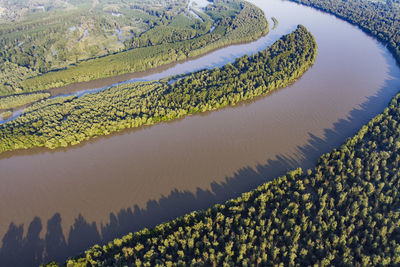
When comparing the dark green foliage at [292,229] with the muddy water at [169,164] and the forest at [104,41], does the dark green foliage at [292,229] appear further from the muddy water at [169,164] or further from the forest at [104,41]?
the forest at [104,41]

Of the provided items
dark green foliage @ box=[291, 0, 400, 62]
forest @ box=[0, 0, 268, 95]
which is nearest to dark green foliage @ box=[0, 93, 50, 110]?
forest @ box=[0, 0, 268, 95]

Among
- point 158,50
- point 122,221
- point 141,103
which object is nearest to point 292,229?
point 122,221

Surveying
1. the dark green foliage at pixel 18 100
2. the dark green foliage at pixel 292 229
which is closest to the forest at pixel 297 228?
the dark green foliage at pixel 292 229

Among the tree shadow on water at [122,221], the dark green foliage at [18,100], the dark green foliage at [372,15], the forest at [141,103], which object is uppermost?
the dark green foliage at [372,15]

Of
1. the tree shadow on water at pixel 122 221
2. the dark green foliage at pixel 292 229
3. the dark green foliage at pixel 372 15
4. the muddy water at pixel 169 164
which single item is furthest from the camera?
the dark green foliage at pixel 372 15

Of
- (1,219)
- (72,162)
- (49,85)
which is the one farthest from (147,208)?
(49,85)

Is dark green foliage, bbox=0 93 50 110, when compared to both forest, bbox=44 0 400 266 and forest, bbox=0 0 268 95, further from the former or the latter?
forest, bbox=44 0 400 266

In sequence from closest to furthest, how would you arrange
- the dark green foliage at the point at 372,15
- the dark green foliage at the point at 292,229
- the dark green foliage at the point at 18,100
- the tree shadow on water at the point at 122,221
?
the dark green foliage at the point at 292,229
the tree shadow on water at the point at 122,221
the dark green foliage at the point at 18,100
the dark green foliage at the point at 372,15
